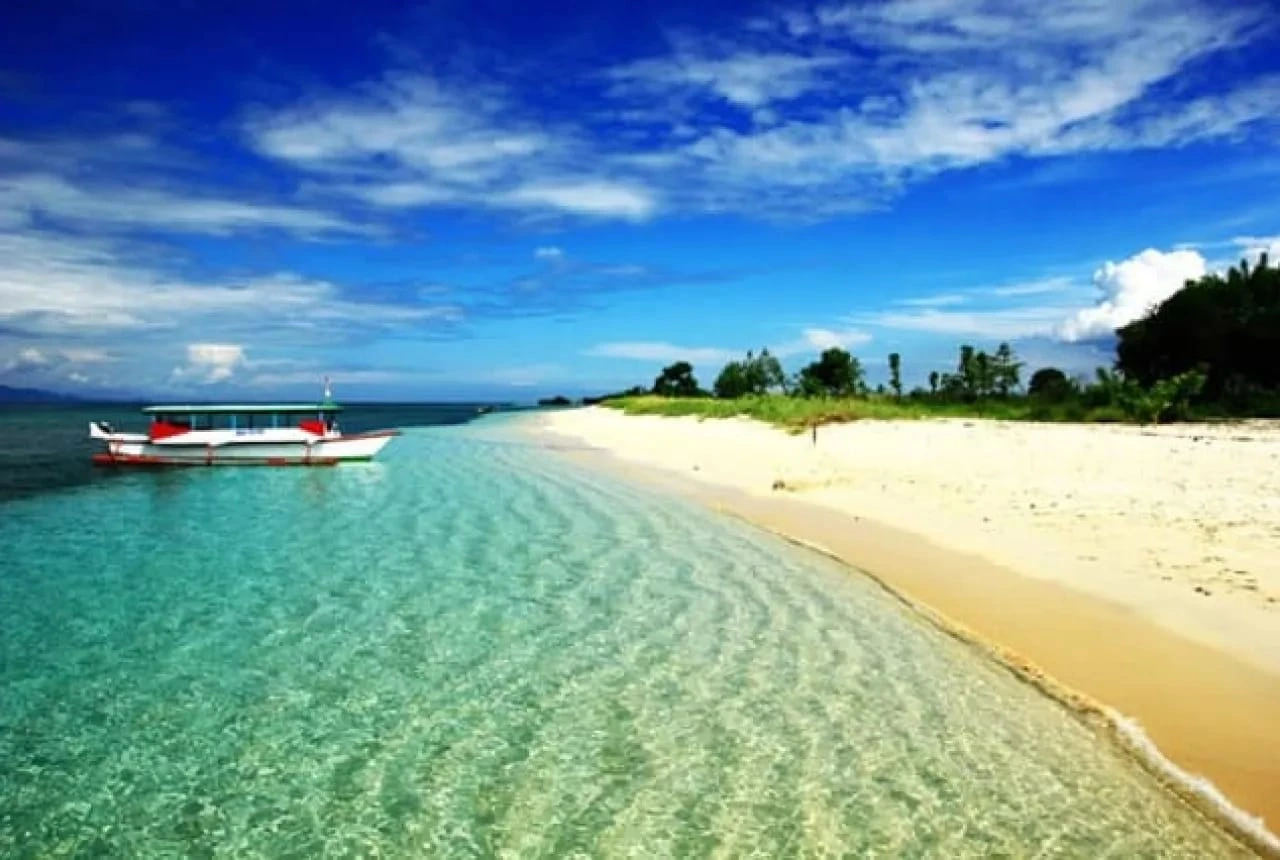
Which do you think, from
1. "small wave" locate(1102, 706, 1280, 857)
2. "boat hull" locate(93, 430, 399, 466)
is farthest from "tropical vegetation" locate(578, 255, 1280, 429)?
"small wave" locate(1102, 706, 1280, 857)

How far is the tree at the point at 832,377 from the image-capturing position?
8338 cm

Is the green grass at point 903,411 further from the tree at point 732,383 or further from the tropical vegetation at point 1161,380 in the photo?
the tree at point 732,383

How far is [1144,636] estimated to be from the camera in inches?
413

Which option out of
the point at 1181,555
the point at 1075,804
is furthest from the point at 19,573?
the point at 1181,555

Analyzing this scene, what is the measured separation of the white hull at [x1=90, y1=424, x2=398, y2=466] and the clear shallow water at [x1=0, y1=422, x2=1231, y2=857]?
975 inches

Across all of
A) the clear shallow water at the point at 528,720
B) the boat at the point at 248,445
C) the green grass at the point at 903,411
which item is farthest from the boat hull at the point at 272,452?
the clear shallow water at the point at 528,720

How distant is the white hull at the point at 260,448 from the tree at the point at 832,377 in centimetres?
4787

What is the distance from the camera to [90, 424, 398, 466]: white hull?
4234cm

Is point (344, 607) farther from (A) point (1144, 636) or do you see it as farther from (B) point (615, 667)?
(A) point (1144, 636)

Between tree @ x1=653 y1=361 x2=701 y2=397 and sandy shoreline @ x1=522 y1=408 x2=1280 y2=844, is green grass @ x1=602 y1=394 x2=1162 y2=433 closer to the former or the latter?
sandy shoreline @ x1=522 y1=408 x2=1280 y2=844

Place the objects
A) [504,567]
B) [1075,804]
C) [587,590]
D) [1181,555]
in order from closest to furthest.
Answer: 1. [1075,804]
2. [1181,555]
3. [587,590]
4. [504,567]

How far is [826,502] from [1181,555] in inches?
431

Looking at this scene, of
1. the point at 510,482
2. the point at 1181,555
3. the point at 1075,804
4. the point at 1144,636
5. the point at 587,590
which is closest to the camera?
the point at 1075,804

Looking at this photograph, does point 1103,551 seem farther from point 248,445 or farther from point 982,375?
point 982,375
